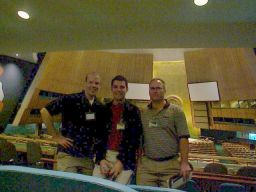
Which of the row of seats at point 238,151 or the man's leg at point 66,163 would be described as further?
the row of seats at point 238,151

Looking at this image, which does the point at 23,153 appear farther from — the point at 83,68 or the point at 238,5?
the point at 238,5

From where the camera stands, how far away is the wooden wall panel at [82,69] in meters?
9.74

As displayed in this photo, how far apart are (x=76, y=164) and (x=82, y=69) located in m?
7.84

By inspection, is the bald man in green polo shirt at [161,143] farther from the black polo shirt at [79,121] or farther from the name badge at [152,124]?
the black polo shirt at [79,121]

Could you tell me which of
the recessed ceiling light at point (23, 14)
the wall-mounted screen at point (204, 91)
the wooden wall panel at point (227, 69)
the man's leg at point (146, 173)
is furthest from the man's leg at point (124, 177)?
the wall-mounted screen at point (204, 91)

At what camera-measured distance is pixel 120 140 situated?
223cm

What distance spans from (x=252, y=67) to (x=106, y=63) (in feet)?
16.7

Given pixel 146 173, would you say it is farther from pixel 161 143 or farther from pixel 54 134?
pixel 54 134

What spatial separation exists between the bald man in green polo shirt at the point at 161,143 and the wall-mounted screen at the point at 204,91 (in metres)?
8.18

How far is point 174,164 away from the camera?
7.41 feet

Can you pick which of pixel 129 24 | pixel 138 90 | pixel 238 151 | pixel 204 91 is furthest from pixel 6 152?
pixel 238 151

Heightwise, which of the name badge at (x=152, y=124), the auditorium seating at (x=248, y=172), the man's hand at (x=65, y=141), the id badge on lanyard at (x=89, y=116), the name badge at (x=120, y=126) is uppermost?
the id badge on lanyard at (x=89, y=116)

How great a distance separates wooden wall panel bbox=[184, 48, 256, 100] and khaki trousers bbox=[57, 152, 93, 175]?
315 inches

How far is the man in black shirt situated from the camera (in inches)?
90.4
